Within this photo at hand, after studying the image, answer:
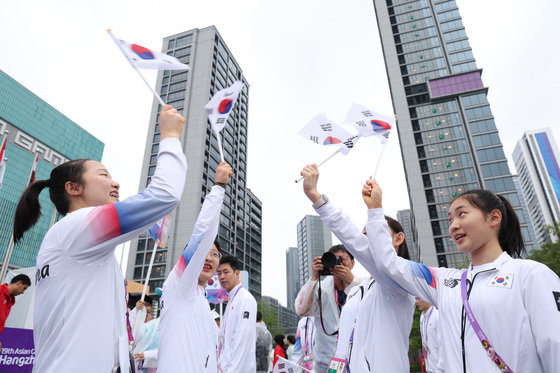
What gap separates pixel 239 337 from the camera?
3916mm

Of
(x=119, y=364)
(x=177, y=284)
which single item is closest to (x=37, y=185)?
(x=119, y=364)

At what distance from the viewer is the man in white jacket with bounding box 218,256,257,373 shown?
380 cm

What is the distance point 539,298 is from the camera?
165cm

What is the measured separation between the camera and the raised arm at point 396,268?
2.26 meters

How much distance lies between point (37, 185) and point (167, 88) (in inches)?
2892

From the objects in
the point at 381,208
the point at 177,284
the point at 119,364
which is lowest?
the point at 119,364

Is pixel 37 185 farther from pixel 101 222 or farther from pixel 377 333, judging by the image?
pixel 377 333

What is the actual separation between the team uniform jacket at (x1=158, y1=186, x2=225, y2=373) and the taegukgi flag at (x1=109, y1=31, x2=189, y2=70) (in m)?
1.13

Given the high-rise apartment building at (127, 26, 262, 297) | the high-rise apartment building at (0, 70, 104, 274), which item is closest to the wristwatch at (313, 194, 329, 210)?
the high-rise apartment building at (127, 26, 262, 297)

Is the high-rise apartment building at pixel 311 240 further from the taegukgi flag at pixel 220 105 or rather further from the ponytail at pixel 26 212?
the ponytail at pixel 26 212

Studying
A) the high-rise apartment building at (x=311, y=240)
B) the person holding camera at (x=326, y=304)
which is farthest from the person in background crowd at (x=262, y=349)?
the high-rise apartment building at (x=311, y=240)

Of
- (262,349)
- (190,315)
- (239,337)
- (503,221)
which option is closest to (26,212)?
(190,315)

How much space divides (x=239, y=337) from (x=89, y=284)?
268 centimetres

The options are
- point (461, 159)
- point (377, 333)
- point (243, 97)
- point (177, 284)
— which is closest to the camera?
point (377, 333)
